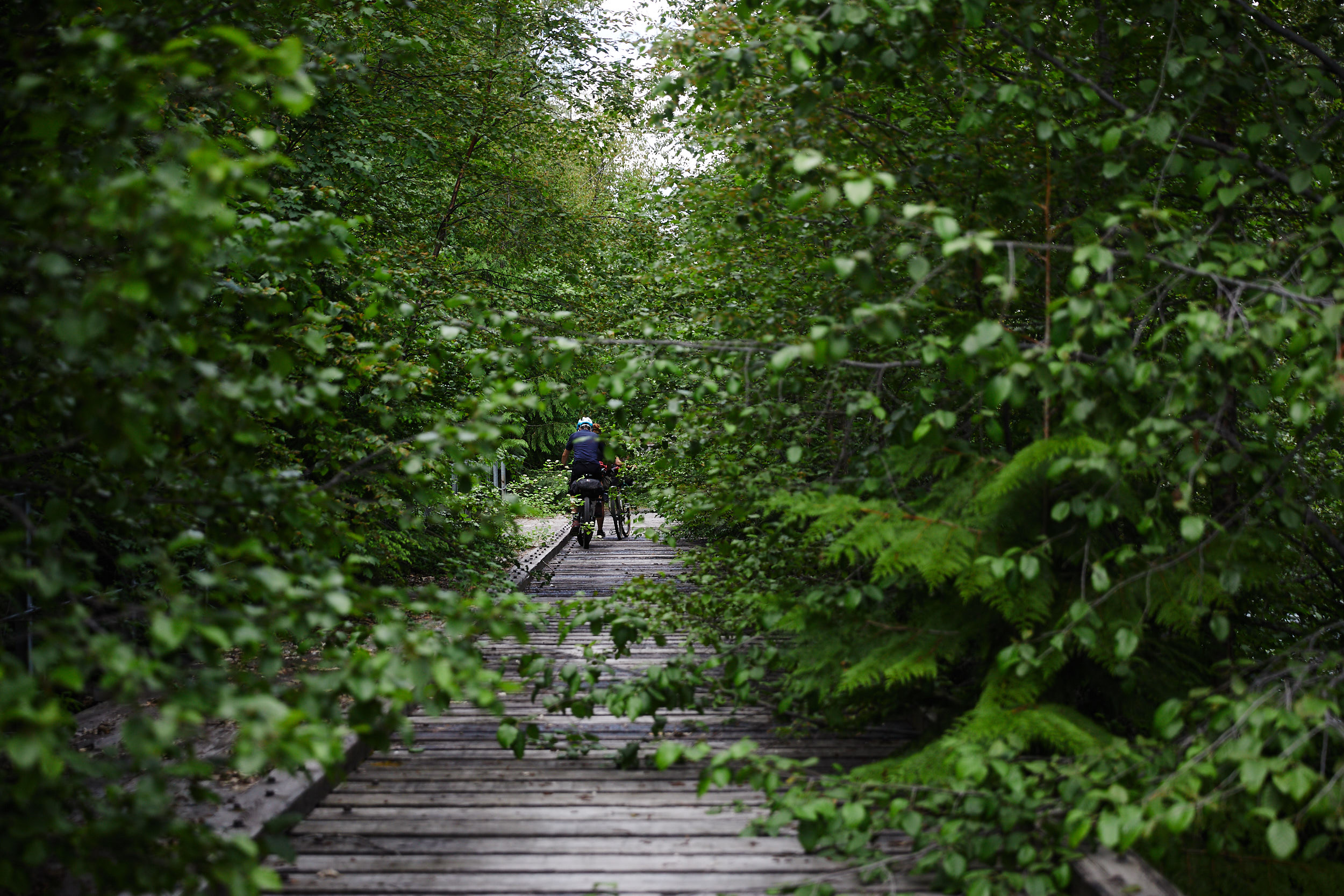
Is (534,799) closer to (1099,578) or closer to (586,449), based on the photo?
(1099,578)

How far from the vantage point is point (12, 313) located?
2387 millimetres

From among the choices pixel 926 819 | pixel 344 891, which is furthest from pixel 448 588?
pixel 926 819

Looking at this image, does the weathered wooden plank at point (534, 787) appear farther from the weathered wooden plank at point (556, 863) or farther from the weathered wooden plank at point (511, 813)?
the weathered wooden plank at point (556, 863)

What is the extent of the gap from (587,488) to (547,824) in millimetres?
10049

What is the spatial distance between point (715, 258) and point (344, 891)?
18.9 ft

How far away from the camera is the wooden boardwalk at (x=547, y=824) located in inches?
153

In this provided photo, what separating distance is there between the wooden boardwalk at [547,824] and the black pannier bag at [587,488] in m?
8.25

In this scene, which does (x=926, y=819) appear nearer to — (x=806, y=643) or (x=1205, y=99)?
(x=806, y=643)

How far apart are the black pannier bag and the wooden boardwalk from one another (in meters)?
8.25

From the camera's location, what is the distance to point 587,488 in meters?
14.5

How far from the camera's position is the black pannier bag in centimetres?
1442

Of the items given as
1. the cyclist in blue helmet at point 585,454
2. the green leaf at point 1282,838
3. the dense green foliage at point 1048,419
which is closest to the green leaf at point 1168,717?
the dense green foliage at point 1048,419

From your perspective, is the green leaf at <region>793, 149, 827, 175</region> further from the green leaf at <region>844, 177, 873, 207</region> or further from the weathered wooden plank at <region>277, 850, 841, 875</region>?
the weathered wooden plank at <region>277, 850, 841, 875</region>

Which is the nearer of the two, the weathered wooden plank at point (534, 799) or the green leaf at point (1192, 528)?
the green leaf at point (1192, 528)
